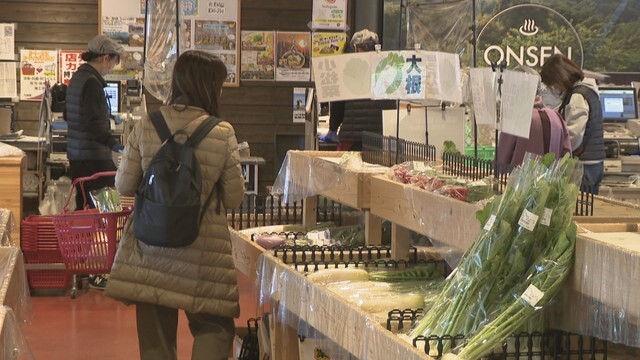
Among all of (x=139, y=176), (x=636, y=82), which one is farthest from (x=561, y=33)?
(x=139, y=176)

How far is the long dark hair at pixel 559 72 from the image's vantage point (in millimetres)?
6805

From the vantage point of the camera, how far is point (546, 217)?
2.94 meters

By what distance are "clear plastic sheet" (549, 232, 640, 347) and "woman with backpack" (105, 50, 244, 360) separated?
1760 millimetres

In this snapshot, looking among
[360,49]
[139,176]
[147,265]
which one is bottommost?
[147,265]

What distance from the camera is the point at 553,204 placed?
2.97m

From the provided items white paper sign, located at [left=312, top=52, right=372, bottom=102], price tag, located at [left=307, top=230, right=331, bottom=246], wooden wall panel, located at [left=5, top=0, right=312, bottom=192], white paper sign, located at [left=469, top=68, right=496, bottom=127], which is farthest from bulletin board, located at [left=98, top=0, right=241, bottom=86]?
white paper sign, located at [left=469, top=68, right=496, bottom=127]

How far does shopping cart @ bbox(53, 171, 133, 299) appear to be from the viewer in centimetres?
717

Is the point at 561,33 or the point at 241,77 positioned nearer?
the point at 241,77

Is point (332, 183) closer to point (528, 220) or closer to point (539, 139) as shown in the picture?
point (539, 139)

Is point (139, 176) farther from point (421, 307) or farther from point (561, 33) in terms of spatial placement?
point (561, 33)

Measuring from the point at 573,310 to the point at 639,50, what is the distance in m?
10.9

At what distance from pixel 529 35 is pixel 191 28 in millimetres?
4135

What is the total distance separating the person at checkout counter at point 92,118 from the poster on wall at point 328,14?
117 inches

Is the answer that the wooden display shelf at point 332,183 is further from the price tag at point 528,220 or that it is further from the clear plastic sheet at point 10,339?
the clear plastic sheet at point 10,339
